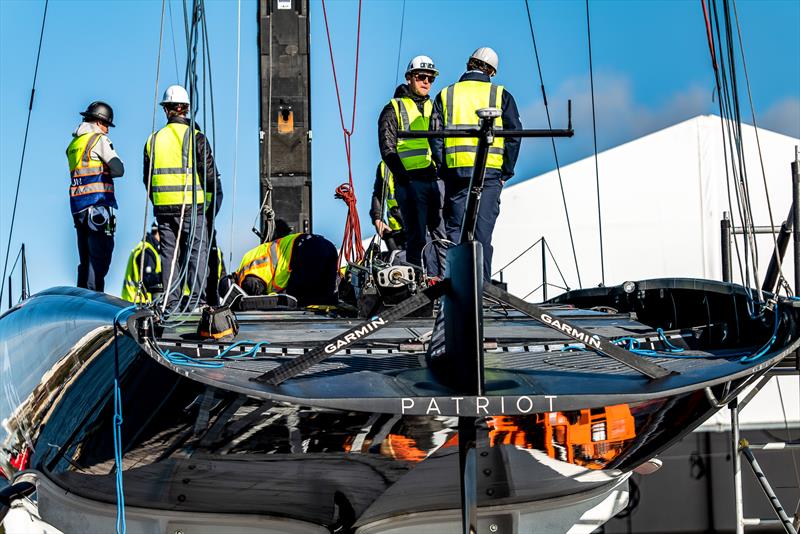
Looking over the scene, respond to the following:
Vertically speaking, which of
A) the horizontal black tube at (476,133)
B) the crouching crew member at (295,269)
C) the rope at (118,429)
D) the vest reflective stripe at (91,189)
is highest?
the vest reflective stripe at (91,189)

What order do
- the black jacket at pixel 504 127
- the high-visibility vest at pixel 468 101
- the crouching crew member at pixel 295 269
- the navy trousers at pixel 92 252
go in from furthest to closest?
the navy trousers at pixel 92 252 < the crouching crew member at pixel 295 269 < the high-visibility vest at pixel 468 101 < the black jacket at pixel 504 127

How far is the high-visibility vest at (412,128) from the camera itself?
7.23m

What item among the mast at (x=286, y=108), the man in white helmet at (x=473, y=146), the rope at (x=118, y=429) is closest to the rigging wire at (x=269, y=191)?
the mast at (x=286, y=108)

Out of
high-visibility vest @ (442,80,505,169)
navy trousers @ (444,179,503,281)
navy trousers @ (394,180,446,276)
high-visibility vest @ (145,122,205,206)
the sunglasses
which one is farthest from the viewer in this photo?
the sunglasses

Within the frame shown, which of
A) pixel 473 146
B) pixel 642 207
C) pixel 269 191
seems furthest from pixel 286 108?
pixel 642 207

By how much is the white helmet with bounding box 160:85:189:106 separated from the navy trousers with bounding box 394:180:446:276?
167 cm

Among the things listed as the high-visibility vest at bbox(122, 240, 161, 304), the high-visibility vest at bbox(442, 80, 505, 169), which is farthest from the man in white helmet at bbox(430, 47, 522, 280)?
the high-visibility vest at bbox(122, 240, 161, 304)

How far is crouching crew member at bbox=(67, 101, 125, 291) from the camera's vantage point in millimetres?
7719

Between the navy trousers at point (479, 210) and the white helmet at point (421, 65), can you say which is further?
the white helmet at point (421, 65)

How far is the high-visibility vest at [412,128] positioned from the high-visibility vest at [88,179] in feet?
7.05

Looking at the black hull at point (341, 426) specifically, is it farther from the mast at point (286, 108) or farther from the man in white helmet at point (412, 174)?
the mast at point (286, 108)

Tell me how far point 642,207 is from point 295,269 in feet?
24.7

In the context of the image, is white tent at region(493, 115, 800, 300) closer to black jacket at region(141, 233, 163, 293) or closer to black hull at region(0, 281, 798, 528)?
black jacket at region(141, 233, 163, 293)

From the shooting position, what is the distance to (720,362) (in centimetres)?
409
